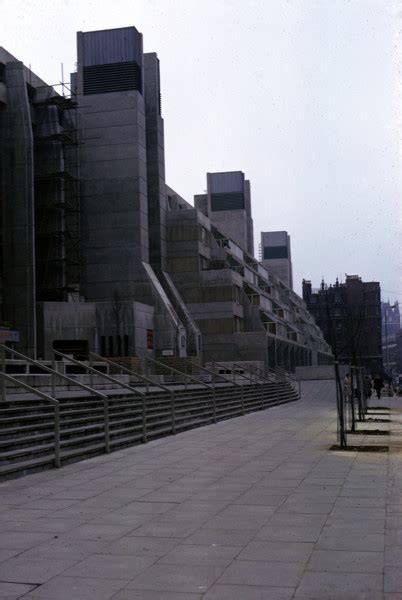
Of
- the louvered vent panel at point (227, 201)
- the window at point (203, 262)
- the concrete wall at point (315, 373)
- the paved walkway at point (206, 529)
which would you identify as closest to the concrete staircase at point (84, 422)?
the paved walkway at point (206, 529)

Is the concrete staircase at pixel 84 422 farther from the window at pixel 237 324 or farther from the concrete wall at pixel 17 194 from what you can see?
the window at pixel 237 324

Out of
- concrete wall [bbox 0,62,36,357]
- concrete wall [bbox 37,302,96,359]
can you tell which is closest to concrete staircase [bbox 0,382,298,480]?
concrete wall [bbox 37,302,96,359]

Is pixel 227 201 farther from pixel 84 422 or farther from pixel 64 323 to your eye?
pixel 84 422

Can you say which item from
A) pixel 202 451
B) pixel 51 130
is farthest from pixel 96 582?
pixel 51 130

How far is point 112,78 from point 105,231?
12.4 metres

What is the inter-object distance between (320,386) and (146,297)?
50.2 ft

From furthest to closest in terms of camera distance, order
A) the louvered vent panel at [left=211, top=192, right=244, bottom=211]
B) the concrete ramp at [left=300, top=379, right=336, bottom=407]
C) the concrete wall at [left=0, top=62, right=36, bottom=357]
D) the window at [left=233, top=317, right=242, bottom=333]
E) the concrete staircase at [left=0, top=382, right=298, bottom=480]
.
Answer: the louvered vent panel at [left=211, top=192, right=244, bottom=211]
the window at [left=233, top=317, right=242, bottom=333]
the concrete wall at [left=0, top=62, right=36, bottom=357]
the concrete ramp at [left=300, top=379, right=336, bottom=407]
the concrete staircase at [left=0, top=382, right=298, bottom=480]

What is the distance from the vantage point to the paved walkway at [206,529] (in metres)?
5.30

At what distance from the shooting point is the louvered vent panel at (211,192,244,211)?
9956cm

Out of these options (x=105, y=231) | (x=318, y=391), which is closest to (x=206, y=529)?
(x=318, y=391)

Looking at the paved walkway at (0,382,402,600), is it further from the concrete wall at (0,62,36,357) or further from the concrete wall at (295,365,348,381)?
the concrete wall at (295,365,348,381)

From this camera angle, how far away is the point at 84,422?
14820 millimetres

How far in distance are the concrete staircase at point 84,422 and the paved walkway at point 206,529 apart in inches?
19.3

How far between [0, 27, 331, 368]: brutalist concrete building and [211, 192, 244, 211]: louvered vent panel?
2781cm
